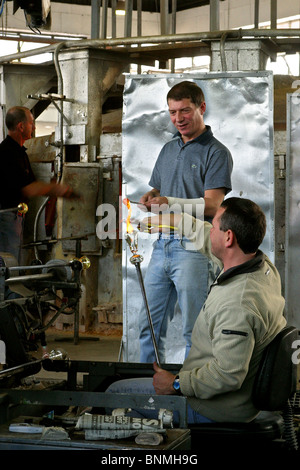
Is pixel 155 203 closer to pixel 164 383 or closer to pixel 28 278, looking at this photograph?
pixel 28 278

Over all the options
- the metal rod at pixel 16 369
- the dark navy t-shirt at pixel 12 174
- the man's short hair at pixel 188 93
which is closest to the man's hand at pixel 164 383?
the metal rod at pixel 16 369

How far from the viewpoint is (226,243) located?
2.75 meters

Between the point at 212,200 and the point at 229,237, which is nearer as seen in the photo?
the point at 229,237

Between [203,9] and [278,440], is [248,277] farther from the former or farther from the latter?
[203,9]

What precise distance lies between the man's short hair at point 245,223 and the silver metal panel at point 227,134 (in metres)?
2.06

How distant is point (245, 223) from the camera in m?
2.73

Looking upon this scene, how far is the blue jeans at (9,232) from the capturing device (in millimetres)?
5977

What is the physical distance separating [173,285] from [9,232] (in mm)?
2086

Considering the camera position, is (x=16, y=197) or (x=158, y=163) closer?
(x=158, y=163)

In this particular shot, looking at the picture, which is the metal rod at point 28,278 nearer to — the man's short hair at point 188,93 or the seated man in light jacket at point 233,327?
the seated man in light jacket at point 233,327

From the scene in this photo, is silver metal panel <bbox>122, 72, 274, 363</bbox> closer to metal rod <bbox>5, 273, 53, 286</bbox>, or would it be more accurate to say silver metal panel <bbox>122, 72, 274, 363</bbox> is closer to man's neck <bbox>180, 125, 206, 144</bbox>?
man's neck <bbox>180, 125, 206, 144</bbox>

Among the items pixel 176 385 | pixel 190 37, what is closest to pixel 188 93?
pixel 190 37
